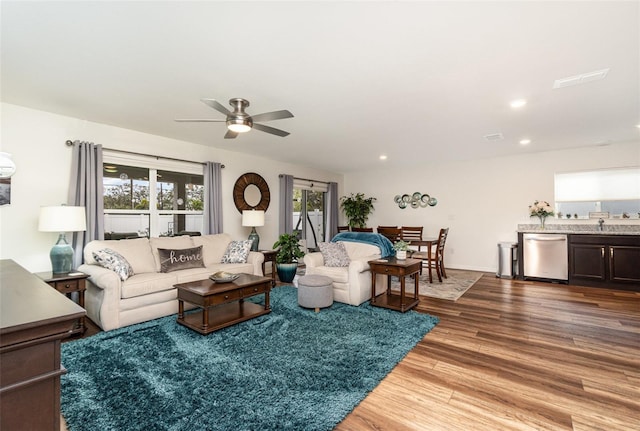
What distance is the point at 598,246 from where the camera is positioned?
5078 mm

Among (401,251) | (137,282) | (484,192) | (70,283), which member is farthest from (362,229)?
(70,283)

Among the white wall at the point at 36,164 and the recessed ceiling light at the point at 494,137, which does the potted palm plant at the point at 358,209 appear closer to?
the recessed ceiling light at the point at 494,137

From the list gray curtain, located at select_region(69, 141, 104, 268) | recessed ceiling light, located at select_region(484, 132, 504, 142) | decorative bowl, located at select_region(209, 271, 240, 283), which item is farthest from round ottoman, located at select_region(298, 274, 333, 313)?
recessed ceiling light, located at select_region(484, 132, 504, 142)

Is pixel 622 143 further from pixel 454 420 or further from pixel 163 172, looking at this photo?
pixel 163 172

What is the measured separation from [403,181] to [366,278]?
4.30 m

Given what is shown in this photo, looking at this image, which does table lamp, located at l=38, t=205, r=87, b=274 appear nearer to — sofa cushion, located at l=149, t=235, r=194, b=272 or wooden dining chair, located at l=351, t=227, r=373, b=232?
sofa cushion, located at l=149, t=235, r=194, b=272

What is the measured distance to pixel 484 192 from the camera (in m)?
6.65

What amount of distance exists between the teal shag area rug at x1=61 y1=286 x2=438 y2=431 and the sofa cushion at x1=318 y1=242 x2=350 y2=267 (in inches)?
42.9

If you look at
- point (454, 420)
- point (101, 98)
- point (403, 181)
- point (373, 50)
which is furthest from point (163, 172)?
point (403, 181)

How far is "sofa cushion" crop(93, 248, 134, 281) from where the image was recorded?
11.2ft

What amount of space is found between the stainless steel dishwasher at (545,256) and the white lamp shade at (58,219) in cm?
705

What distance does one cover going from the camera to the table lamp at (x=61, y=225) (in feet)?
10.8

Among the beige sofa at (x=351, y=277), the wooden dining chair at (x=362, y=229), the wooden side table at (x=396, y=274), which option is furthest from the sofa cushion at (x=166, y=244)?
the wooden dining chair at (x=362, y=229)

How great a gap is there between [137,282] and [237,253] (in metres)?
1.54
